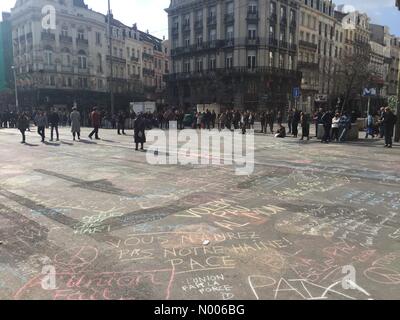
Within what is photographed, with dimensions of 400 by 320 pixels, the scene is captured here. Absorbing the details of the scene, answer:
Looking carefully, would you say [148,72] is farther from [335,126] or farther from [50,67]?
[335,126]

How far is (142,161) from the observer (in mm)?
12734

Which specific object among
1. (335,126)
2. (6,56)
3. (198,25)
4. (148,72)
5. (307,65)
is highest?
(198,25)

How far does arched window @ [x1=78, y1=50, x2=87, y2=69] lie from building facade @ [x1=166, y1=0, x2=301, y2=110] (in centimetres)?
1490

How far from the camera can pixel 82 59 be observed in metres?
60.3

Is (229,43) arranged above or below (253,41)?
below

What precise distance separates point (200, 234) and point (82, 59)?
198 ft

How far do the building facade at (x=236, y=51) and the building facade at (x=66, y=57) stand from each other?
37.2 ft

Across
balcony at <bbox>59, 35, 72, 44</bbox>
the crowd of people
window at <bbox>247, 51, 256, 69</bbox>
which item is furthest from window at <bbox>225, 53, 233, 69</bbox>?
balcony at <bbox>59, 35, 72, 44</bbox>

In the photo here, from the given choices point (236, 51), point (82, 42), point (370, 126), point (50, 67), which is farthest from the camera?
point (82, 42)

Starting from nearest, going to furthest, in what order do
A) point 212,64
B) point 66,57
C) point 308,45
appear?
point 212,64, point 66,57, point 308,45

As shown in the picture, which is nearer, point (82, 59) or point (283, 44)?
point (283, 44)

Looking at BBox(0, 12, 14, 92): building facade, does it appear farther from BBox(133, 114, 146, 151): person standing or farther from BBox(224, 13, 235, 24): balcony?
BBox(133, 114, 146, 151): person standing

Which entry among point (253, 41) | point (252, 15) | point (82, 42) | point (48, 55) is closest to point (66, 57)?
point (48, 55)
